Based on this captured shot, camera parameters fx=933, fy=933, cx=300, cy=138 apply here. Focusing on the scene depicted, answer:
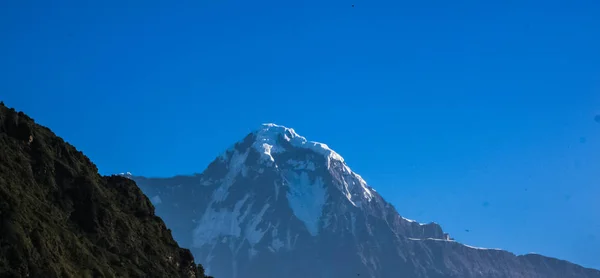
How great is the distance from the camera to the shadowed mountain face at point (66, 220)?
357ft

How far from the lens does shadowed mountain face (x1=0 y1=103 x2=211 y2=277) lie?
108750 mm

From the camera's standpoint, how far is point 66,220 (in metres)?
131

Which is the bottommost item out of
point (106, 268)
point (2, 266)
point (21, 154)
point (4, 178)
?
point (2, 266)

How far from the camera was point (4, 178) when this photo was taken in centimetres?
12000

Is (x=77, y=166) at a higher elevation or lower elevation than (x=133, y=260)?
higher

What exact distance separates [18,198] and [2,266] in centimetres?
1761

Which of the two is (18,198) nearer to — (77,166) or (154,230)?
(77,166)

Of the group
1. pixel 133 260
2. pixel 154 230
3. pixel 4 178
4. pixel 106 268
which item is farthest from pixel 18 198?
pixel 154 230

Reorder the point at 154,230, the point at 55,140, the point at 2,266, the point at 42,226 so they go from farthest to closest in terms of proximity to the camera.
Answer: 1. the point at 154,230
2. the point at 55,140
3. the point at 42,226
4. the point at 2,266

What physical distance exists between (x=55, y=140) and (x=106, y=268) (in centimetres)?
2941

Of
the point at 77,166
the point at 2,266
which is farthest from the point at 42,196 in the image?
the point at 2,266

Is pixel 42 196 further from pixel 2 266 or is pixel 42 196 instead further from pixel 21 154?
pixel 2 266

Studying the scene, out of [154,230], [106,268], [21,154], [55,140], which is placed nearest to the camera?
[106,268]

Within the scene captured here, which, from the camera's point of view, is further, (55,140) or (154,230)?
(154,230)
